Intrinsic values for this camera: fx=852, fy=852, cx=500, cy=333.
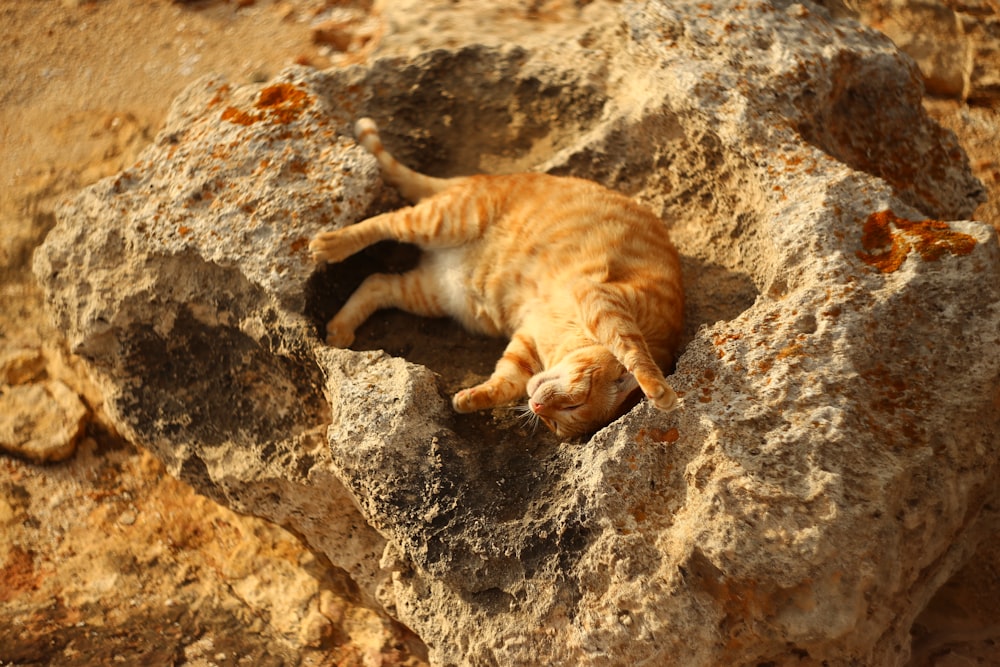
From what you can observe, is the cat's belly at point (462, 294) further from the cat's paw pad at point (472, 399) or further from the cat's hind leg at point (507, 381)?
the cat's paw pad at point (472, 399)

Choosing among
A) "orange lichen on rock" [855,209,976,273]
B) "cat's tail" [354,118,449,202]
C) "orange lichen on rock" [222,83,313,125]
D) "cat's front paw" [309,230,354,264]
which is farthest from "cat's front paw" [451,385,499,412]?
"orange lichen on rock" [222,83,313,125]

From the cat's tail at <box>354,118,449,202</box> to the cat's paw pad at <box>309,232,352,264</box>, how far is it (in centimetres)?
49

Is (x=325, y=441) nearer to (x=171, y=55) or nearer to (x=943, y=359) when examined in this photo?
(x=943, y=359)

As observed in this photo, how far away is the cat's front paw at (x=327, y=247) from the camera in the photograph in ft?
11.2

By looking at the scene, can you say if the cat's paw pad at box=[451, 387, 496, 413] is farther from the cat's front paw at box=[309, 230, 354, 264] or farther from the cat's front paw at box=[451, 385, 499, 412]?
the cat's front paw at box=[309, 230, 354, 264]

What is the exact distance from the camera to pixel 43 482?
160 inches

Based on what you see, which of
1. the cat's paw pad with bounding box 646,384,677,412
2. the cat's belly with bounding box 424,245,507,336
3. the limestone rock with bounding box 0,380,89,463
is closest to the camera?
the cat's paw pad with bounding box 646,384,677,412

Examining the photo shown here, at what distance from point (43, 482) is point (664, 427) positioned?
3.01m

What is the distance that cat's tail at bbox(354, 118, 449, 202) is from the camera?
375 cm

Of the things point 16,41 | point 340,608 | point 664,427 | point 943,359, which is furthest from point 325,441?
point 16,41

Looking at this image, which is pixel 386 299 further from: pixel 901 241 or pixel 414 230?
pixel 901 241

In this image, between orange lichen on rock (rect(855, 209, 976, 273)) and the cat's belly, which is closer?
orange lichen on rock (rect(855, 209, 976, 273))

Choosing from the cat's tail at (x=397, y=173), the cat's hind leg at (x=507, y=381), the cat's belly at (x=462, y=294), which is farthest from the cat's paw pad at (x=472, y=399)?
the cat's tail at (x=397, y=173)

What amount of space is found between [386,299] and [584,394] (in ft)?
3.56
